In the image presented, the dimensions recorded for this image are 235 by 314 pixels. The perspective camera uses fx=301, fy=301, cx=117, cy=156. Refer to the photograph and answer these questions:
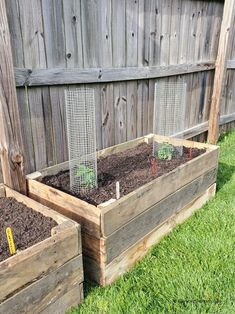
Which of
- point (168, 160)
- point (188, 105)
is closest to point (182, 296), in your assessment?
point (168, 160)

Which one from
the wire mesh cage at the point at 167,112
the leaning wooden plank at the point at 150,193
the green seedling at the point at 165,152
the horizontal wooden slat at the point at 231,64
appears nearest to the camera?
the leaning wooden plank at the point at 150,193

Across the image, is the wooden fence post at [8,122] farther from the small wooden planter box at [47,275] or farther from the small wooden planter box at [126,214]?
the small wooden planter box at [47,275]

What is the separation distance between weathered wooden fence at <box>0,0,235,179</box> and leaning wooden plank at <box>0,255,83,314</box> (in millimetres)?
1058

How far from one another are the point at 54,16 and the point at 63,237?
67.9 inches

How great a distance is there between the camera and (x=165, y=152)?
10.2 ft

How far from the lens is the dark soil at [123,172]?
2.33 metres

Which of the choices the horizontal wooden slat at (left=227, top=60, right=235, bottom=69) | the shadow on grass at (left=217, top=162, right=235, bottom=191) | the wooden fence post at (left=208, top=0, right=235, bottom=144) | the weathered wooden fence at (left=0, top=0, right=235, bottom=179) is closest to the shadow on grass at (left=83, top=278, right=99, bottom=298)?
the weathered wooden fence at (left=0, top=0, right=235, bottom=179)

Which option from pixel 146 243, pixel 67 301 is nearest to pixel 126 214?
pixel 146 243

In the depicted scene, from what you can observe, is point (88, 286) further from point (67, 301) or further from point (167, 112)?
point (167, 112)

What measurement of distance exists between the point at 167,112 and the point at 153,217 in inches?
60.4

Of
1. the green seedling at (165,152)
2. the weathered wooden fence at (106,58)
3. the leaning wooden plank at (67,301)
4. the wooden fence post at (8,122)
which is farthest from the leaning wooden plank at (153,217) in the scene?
the weathered wooden fence at (106,58)

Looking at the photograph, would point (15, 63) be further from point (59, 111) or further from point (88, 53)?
point (88, 53)

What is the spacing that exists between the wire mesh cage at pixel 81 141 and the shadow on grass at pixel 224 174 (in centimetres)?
169

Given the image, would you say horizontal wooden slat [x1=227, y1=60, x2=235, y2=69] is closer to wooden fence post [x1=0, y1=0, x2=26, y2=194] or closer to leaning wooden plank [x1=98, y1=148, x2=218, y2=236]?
leaning wooden plank [x1=98, y1=148, x2=218, y2=236]
